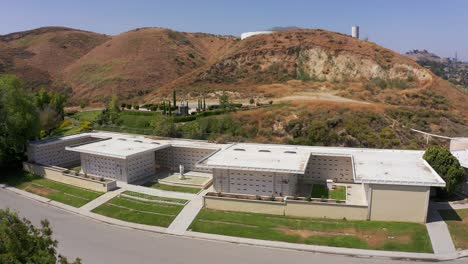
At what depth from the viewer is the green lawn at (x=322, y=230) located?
18.6m

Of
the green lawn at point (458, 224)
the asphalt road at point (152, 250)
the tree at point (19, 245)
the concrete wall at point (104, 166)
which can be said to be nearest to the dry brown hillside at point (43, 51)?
the concrete wall at point (104, 166)

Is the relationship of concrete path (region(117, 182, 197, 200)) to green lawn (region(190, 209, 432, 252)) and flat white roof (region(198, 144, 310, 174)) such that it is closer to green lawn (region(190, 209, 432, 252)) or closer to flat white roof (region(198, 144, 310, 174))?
flat white roof (region(198, 144, 310, 174))

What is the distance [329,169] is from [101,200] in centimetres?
1702

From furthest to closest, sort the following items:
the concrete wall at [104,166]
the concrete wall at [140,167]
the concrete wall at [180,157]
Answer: the concrete wall at [180,157], the concrete wall at [140,167], the concrete wall at [104,166]

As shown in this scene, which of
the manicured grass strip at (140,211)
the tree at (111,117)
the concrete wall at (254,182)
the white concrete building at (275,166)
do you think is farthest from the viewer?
the tree at (111,117)

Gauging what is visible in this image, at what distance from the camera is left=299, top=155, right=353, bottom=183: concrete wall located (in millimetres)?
27453

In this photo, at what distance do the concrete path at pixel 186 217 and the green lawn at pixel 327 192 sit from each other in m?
7.93

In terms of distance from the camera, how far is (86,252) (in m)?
18.5

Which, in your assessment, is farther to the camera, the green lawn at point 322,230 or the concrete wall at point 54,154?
the concrete wall at point 54,154

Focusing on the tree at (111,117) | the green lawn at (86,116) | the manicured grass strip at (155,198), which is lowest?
the manicured grass strip at (155,198)

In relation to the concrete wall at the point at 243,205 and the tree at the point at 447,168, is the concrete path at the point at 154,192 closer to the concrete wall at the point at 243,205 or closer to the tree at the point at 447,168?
the concrete wall at the point at 243,205

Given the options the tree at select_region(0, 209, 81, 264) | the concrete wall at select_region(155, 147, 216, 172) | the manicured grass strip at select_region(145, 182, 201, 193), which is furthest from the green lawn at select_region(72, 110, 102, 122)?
the tree at select_region(0, 209, 81, 264)

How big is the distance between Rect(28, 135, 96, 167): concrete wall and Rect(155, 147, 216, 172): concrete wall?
9187 millimetres

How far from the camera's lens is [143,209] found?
23.4m
